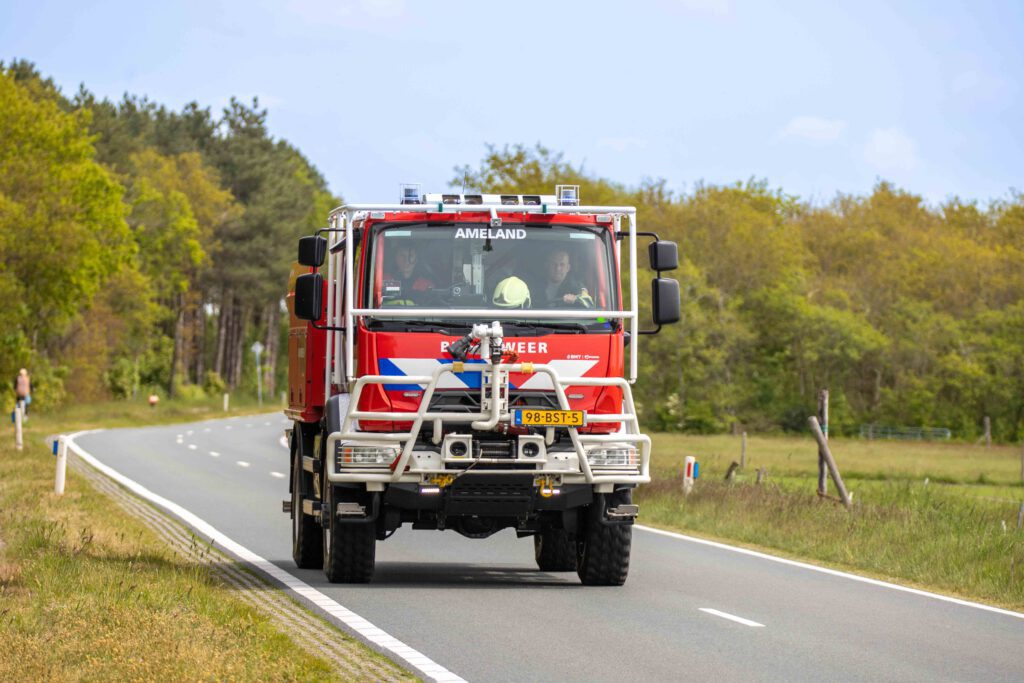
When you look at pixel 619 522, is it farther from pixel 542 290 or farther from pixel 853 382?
pixel 853 382

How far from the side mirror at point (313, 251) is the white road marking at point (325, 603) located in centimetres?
254

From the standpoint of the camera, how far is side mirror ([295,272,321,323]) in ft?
42.7

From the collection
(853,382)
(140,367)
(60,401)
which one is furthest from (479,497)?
(140,367)

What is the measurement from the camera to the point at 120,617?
10242mm

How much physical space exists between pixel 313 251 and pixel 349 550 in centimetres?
249

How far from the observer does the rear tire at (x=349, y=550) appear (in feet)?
44.3

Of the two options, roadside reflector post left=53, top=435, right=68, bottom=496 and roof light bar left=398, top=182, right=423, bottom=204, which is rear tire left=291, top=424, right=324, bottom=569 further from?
roadside reflector post left=53, top=435, right=68, bottom=496

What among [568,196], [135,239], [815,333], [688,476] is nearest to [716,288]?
[815,333]

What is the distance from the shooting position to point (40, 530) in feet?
52.6

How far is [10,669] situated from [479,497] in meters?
4.95

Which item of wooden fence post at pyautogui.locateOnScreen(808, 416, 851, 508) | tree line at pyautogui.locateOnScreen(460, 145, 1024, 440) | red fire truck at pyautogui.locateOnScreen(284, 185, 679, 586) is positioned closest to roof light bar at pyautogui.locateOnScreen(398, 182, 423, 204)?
red fire truck at pyautogui.locateOnScreen(284, 185, 679, 586)

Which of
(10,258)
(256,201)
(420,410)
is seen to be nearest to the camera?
(420,410)

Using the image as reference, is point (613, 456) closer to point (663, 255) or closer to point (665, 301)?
point (665, 301)

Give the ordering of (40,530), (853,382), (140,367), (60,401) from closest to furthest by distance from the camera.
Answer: (40,530), (60,401), (853,382), (140,367)
